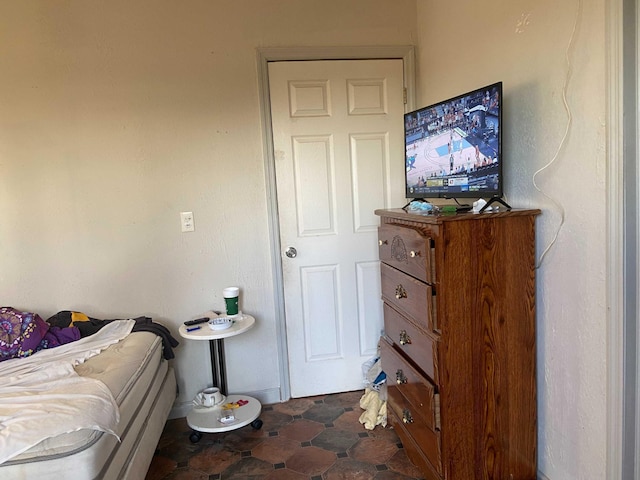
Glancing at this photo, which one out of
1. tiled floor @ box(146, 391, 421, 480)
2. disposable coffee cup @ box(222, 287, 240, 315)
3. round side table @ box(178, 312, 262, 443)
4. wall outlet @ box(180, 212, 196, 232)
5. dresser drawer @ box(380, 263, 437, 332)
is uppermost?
wall outlet @ box(180, 212, 196, 232)

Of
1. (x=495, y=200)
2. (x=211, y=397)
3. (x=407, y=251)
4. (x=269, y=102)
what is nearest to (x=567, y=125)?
(x=495, y=200)

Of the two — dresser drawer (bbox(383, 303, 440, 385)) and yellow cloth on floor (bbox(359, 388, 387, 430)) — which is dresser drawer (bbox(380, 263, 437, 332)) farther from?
yellow cloth on floor (bbox(359, 388, 387, 430))

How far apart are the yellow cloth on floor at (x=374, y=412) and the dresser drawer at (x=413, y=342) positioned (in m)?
0.47

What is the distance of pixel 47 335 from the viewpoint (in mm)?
2236

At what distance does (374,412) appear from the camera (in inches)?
95.3

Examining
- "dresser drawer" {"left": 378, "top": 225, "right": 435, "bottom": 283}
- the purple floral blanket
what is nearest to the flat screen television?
"dresser drawer" {"left": 378, "top": 225, "right": 435, "bottom": 283}

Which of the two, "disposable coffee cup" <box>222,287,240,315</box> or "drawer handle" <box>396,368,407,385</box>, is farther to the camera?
"disposable coffee cup" <box>222,287,240,315</box>

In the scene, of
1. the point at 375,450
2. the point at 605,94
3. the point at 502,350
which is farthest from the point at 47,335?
the point at 605,94

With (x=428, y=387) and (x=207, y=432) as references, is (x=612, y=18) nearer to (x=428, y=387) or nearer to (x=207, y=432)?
(x=428, y=387)

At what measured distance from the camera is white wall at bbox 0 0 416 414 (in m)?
2.43

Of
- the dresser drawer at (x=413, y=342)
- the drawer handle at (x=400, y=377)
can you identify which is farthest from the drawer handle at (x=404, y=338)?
the drawer handle at (x=400, y=377)

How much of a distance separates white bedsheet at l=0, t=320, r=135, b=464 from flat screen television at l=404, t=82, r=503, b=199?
5.24ft

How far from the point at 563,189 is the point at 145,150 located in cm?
211

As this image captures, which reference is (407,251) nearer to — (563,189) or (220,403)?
(563,189)
